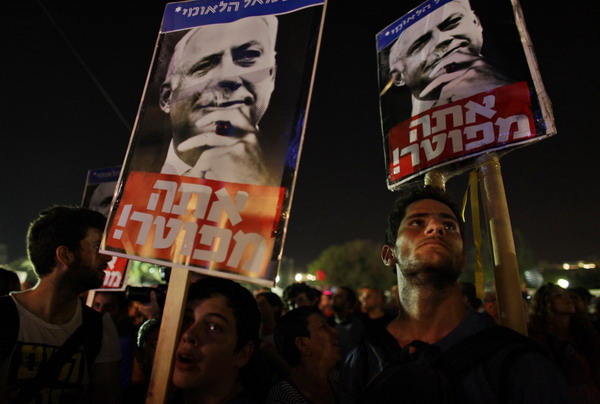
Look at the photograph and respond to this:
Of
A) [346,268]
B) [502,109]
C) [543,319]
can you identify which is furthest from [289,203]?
[346,268]

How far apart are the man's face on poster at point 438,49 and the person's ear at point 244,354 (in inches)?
84.9

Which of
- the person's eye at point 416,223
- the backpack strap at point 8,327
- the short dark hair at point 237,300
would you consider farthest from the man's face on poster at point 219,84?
the backpack strap at point 8,327

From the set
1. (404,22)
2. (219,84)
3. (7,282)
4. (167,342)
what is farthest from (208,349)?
(7,282)

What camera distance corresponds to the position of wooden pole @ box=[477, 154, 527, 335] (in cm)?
215

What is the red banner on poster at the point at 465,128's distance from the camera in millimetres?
2531

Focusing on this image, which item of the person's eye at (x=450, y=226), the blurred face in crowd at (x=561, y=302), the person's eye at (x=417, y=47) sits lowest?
the person's eye at (x=450, y=226)

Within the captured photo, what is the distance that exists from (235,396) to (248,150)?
1.39 metres

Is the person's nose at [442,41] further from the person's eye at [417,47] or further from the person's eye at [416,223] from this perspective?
the person's eye at [416,223]

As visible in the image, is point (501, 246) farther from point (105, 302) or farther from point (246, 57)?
point (105, 302)

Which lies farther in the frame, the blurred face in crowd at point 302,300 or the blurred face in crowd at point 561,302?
the blurred face in crowd at point 302,300

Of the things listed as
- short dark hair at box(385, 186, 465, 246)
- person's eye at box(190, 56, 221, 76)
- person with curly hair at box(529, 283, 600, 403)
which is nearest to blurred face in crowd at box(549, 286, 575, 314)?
person with curly hair at box(529, 283, 600, 403)

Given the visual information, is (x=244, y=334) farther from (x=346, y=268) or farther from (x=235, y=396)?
(x=346, y=268)

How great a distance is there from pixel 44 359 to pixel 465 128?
116 inches

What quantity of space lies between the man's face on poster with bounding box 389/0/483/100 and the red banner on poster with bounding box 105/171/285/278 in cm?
159
